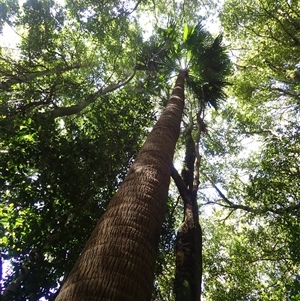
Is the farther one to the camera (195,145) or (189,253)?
(195,145)

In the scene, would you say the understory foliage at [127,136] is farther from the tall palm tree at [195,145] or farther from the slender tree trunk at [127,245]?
the slender tree trunk at [127,245]

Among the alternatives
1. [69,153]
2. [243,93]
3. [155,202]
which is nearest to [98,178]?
[69,153]

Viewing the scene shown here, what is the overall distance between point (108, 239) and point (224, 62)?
852 cm

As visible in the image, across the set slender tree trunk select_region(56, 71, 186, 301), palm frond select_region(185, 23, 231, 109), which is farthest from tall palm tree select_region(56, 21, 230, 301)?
palm frond select_region(185, 23, 231, 109)

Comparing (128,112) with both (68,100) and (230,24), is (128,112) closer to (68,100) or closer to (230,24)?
(68,100)

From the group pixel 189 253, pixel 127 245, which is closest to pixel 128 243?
pixel 127 245

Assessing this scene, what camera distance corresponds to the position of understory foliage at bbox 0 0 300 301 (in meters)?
5.59

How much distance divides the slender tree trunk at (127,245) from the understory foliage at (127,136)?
7.14 feet

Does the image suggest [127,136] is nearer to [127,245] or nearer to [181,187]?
[181,187]

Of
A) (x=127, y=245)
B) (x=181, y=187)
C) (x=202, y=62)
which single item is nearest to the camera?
(x=127, y=245)

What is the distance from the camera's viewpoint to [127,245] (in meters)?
2.24

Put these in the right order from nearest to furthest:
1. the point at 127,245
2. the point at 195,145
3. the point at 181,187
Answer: the point at 127,245 < the point at 181,187 < the point at 195,145

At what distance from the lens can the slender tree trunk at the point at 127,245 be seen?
190 cm

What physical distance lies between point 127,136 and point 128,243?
574cm
